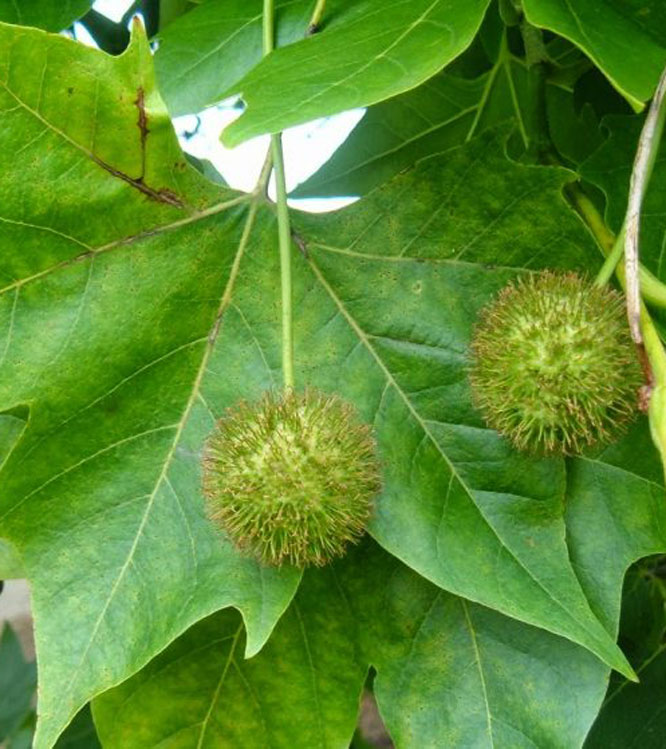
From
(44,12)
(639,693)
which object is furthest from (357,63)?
(639,693)

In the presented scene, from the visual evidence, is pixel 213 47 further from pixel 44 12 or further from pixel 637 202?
pixel 637 202

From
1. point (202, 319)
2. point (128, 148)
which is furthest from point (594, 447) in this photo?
point (128, 148)

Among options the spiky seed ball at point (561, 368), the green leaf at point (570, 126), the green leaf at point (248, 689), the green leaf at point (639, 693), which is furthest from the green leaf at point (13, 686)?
the spiky seed ball at point (561, 368)

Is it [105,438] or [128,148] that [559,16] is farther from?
[105,438]

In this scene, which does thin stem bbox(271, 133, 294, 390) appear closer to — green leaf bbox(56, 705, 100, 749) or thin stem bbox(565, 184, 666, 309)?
thin stem bbox(565, 184, 666, 309)

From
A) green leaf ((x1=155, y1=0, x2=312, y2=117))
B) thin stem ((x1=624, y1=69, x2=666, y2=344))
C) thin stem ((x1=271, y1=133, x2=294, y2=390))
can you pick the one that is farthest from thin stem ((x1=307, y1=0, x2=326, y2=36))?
thin stem ((x1=624, y1=69, x2=666, y2=344))

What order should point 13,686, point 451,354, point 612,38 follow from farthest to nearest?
point 13,686 < point 451,354 < point 612,38

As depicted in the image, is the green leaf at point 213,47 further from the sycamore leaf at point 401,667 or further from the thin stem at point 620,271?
the sycamore leaf at point 401,667
